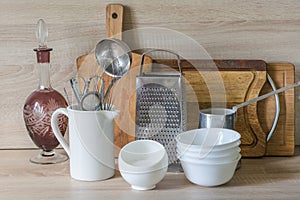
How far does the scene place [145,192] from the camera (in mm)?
1235

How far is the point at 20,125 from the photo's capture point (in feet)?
5.23

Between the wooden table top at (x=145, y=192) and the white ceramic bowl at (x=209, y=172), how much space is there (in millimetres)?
17

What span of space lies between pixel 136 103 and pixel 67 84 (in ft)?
0.84

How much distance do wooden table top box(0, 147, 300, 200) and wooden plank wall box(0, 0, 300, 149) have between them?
11.4 inches

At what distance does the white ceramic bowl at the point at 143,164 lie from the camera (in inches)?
48.1

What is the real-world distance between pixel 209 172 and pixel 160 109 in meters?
0.24

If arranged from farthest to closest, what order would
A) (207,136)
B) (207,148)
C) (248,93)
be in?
(248,93) → (207,136) → (207,148)

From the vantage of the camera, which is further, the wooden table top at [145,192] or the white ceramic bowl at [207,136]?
the white ceramic bowl at [207,136]

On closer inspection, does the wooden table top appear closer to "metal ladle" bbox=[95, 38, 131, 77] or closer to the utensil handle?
the utensil handle

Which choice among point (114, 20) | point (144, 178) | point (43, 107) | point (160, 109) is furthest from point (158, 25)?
point (144, 178)

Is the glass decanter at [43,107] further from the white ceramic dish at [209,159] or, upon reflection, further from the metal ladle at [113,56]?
the white ceramic dish at [209,159]

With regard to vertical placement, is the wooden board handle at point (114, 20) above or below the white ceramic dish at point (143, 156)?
above

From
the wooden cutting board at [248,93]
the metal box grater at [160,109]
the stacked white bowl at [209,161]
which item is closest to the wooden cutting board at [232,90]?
the wooden cutting board at [248,93]

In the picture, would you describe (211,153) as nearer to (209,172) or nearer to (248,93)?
(209,172)
